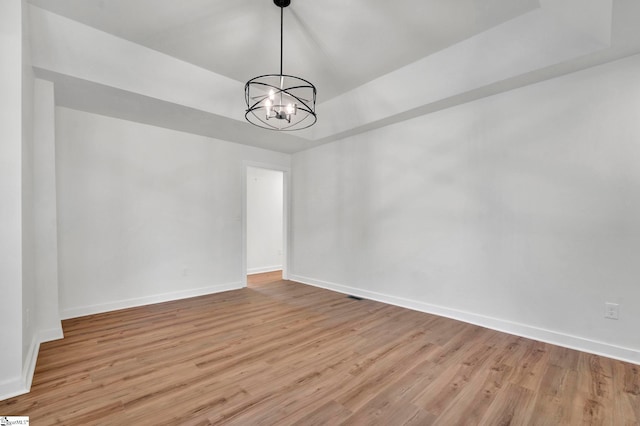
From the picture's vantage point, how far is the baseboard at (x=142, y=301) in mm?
3414

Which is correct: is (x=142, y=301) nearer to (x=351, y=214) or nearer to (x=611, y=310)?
(x=351, y=214)

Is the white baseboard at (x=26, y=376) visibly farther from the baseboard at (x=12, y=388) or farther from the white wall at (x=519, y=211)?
the white wall at (x=519, y=211)

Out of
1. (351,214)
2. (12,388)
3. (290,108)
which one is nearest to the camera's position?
(12,388)

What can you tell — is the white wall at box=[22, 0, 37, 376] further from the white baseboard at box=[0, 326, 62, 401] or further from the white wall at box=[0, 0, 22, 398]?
the white wall at box=[0, 0, 22, 398]

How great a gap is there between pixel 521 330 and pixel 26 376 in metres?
4.29

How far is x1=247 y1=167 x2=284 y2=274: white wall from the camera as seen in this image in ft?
20.8

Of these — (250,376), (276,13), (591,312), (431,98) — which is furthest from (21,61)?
(591,312)

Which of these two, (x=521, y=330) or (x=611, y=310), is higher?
(x=611, y=310)

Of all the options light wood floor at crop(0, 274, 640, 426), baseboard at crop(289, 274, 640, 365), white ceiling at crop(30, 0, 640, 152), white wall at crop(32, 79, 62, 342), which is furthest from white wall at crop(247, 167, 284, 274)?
white wall at crop(32, 79, 62, 342)

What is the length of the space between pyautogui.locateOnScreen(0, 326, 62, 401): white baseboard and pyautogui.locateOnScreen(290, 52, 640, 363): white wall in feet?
12.0

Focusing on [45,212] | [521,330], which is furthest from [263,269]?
[521,330]

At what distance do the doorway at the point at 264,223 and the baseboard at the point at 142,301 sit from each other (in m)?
1.34

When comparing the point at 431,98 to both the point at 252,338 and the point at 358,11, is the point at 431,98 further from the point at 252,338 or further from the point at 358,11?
the point at 252,338

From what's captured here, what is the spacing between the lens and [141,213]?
3.97 metres
